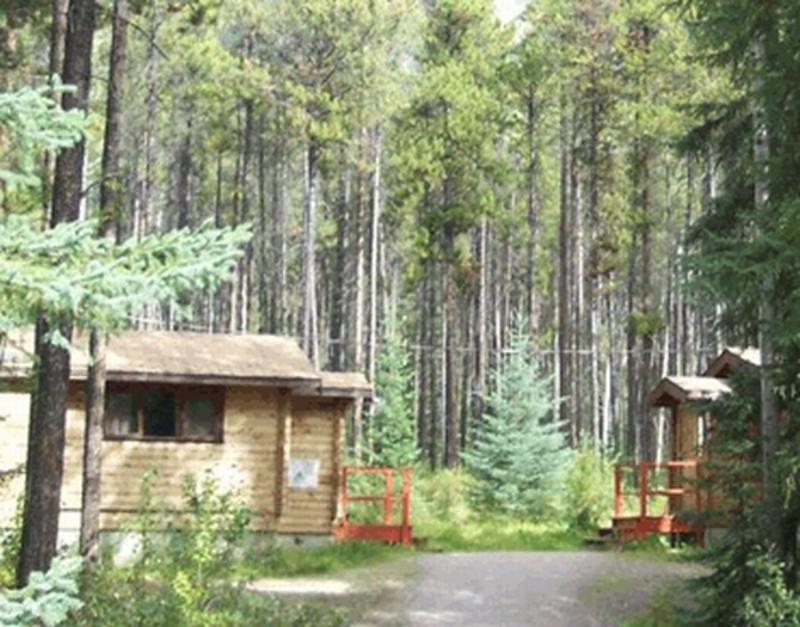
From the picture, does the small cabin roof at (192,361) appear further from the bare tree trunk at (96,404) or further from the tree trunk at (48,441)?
the tree trunk at (48,441)

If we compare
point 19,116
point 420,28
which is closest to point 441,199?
point 420,28

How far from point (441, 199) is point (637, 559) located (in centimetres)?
1747

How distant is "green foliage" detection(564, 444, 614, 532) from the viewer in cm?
2369

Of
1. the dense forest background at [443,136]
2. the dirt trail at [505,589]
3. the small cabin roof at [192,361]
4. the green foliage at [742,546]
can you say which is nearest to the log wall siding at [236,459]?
the small cabin roof at [192,361]

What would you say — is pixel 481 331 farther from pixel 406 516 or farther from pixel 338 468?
pixel 338 468

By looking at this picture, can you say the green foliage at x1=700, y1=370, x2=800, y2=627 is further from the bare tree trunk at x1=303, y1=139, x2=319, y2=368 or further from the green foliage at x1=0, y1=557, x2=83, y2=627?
the bare tree trunk at x1=303, y1=139, x2=319, y2=368

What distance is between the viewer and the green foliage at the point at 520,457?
2514cm

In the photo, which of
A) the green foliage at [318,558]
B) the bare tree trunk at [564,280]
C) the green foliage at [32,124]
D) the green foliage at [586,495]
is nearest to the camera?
the green foliage at [32,124]

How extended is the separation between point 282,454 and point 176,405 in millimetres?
1863

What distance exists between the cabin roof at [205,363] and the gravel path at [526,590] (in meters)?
3.30

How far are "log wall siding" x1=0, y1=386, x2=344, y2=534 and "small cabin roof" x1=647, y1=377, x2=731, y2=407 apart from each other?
598 centimetres

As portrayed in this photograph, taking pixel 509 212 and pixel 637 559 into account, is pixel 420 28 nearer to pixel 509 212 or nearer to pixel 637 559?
pixel 509 212

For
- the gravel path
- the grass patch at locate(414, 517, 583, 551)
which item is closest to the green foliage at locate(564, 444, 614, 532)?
the grass patch at locate(414, 517, 583, 551)

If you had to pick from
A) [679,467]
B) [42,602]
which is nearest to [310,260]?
[679,467]
